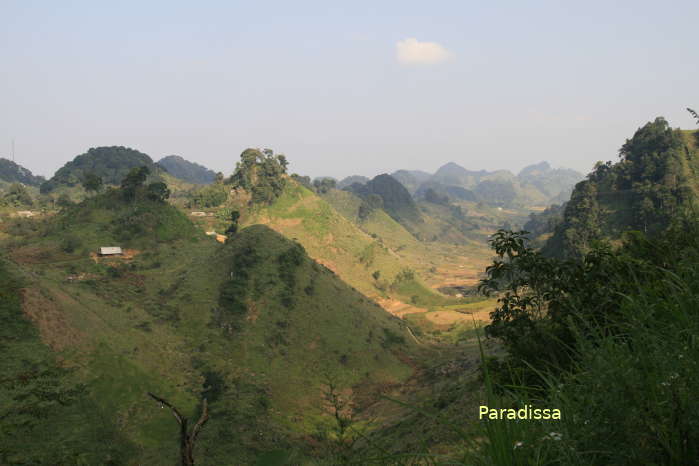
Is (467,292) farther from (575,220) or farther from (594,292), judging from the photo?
(594,292)

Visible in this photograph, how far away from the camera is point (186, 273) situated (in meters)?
50.6

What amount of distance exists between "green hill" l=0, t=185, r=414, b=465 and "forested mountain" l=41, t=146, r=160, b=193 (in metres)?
79.0

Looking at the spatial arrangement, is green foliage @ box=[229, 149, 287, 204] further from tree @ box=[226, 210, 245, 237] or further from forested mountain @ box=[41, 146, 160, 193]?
forested mountain @ box=[41, 146, 160, 193]

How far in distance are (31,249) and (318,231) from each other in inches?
1999

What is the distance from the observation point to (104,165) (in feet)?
486

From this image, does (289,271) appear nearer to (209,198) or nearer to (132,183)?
(132,183)

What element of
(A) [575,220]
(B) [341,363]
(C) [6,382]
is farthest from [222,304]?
(A) [575,220]

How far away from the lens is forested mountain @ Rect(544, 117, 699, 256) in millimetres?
68562

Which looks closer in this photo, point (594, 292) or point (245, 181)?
point (594, 292)

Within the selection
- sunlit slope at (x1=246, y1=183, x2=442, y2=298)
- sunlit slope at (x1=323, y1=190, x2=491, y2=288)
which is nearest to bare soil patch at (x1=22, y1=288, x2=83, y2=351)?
sunlit slope at (x1=246, y1=183, x2=442, y2=298)

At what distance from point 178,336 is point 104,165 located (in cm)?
13425

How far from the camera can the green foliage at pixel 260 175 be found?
94750 millimetres

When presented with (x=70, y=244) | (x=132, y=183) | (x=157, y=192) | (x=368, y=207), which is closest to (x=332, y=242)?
(x=157, y=192)

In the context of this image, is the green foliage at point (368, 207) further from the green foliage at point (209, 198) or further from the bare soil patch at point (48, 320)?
the bare soil patch at point (48, 320)
